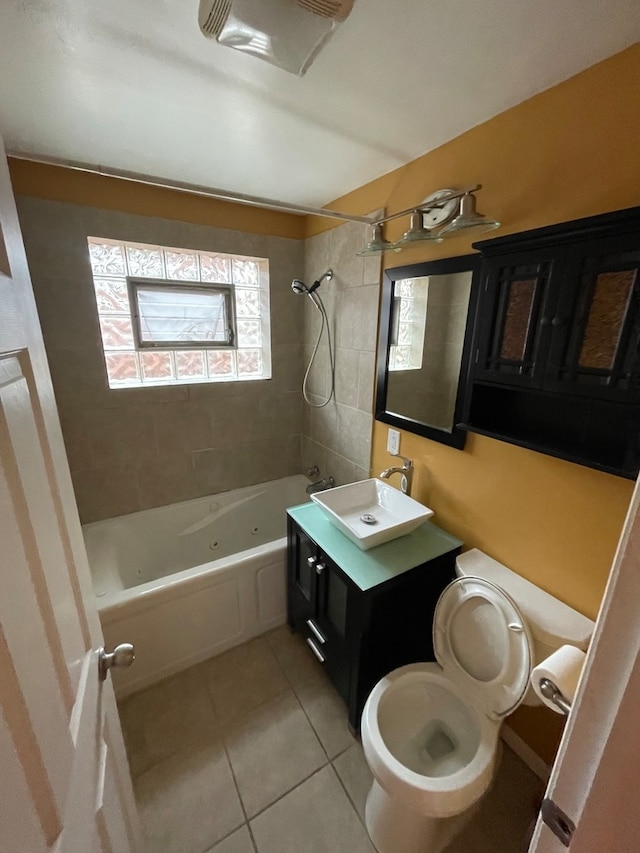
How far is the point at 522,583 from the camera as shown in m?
1.26

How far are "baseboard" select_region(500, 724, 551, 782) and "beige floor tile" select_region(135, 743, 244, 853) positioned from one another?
1108 millimetres

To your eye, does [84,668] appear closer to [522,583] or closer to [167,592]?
[167,592]

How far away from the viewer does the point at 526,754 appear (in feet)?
4.50

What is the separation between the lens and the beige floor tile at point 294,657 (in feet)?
5.54

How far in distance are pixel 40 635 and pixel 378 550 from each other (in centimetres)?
121

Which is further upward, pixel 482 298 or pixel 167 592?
pixel 482 298

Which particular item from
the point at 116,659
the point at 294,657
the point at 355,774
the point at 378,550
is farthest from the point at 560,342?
the point at 294,657

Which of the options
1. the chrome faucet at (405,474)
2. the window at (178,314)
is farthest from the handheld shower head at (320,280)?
the chrome faucet at (405,474)

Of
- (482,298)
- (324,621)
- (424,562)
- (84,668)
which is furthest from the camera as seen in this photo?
(324,621)

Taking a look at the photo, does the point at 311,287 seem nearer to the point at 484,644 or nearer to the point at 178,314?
the point at 178,314

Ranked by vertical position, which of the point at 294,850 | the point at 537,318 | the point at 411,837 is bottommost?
the point at 294,850

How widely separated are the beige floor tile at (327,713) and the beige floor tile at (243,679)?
0.37 feet

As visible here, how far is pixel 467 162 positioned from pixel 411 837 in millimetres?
2342

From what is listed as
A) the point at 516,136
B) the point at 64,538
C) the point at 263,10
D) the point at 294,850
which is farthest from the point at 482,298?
the point at 294,850
